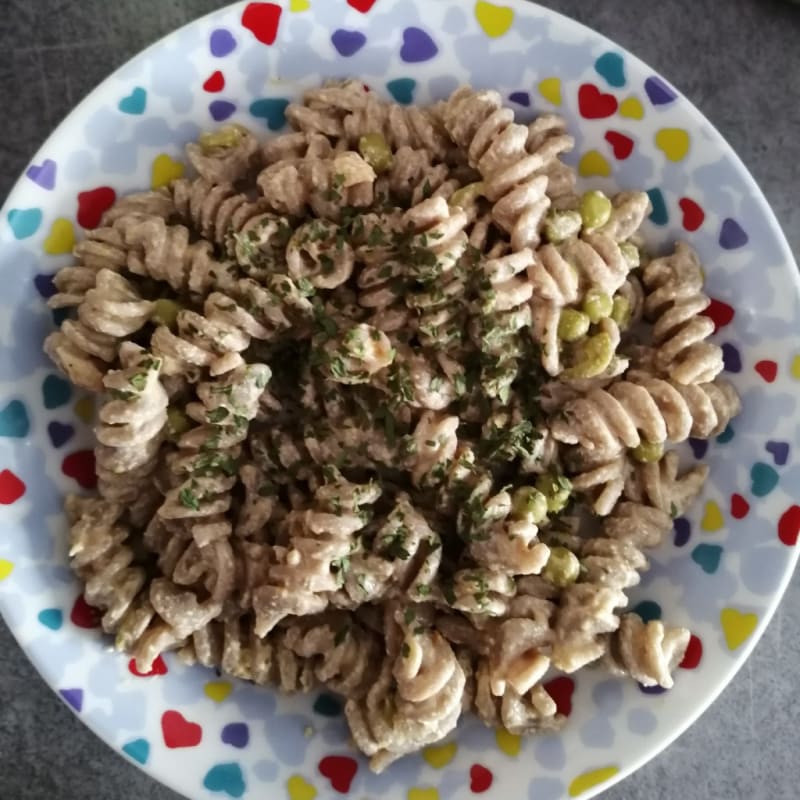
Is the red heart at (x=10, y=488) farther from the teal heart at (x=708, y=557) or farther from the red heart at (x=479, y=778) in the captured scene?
the teal heart at (x=708, y=557)

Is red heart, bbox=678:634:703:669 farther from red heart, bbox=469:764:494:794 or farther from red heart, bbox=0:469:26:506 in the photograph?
red heart, bbox=0:469:26:506

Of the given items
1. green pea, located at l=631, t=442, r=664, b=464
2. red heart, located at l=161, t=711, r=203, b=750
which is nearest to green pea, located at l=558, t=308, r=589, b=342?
green pea, located at l=631, t=442, r=664, b=464

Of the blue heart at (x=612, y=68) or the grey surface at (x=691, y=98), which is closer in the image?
the blue heart at (x=612, y=68)

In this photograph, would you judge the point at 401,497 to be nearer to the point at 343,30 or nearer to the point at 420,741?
the point at 420,741

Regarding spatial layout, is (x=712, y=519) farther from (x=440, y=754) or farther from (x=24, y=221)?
(x=24, y=221)

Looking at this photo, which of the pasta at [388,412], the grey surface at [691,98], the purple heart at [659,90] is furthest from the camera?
the grey surface at [691,98]

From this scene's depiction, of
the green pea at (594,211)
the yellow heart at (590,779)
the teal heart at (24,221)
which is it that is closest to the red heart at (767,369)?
the green pea at (594,211)
